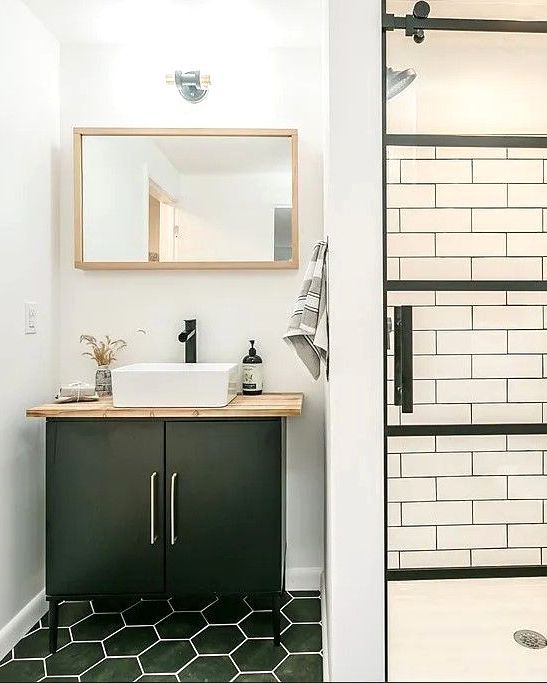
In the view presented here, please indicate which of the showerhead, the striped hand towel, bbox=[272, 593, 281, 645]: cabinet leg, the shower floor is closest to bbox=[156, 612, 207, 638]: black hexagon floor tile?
bbox=[272, 593, 281, 645]: cabinet leg

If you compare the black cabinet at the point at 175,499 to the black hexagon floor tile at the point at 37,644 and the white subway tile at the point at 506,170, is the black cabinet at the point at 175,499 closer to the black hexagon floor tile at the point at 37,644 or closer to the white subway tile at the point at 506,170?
the black hexagon floor tile at the point at 37,644

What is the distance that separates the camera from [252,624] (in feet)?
7.80

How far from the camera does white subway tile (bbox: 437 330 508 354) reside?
6.20 feet

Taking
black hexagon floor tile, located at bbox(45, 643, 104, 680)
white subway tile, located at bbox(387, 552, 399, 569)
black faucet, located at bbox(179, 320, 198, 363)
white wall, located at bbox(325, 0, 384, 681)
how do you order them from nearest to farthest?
1. white wall, located at bbox(325, 0, 384, 681)
2. white subway tile, located at bbox(387, 552, 399, 569)
3. black hexagon floor tile, located at bbox(45, 643, 104, 680)
4. black faucet, located at bbox(179, 320, 198, 363)

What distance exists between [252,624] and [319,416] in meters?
0.87

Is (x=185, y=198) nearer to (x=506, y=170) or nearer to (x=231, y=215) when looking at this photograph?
(x=231, y=215)

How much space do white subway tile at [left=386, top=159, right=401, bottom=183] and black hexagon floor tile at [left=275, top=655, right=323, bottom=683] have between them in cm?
161

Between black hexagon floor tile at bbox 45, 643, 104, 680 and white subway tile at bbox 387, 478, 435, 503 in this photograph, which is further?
black hexagon floor tile at bbox 45, 643, 104, 680

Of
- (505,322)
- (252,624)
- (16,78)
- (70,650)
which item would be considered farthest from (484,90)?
(70,650)

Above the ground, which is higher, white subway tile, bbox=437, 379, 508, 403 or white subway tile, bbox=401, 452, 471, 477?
white subway tile, bbox=437, 379, 508, 403

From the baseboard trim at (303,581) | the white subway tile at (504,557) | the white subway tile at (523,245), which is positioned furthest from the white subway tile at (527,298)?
the baseboard trim at (303,581)

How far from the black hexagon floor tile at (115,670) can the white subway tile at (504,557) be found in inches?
46.7

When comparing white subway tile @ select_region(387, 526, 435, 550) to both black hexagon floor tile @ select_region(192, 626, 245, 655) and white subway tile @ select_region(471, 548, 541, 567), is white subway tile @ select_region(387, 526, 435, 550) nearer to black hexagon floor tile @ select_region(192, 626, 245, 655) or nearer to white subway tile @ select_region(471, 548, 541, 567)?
white subway tile @ select_region(471, 548, 541, 567)

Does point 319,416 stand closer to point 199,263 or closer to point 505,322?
point 199,263
